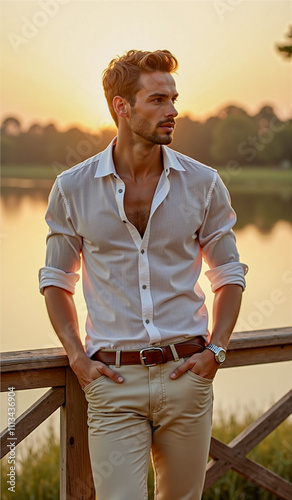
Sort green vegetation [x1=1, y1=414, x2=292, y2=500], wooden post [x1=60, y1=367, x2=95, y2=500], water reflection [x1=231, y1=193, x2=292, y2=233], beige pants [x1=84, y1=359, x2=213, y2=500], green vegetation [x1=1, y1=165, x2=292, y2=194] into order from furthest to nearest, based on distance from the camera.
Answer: green vegetation [x1=1, y1=165, x2=292, y2=194] < water reflection [x1=231, y1=193, x2=292, y2=233] < green vegetation [x1=1, y1=414, x2=292, y2=500] < wooden post [x1=60, y1=367, x2=95, y2=500] < beige pants [x1=84, y1=359, x2=213, y2=500]

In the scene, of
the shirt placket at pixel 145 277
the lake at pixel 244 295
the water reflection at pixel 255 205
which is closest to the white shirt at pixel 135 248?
the shirt placket at pixel 145 277

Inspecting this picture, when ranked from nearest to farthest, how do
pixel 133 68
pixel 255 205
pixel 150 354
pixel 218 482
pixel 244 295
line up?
pixel 150 354 < pixel 133 68 < pixel 218 482 < pixel 244 295 < pixel 255 205

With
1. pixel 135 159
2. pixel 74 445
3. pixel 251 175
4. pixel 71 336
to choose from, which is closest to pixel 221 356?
pixel 71 336

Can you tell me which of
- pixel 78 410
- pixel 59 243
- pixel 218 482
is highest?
pixel 59 243

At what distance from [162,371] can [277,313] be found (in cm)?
724

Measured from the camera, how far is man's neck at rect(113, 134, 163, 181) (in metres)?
2.16

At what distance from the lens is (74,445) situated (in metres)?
2.22

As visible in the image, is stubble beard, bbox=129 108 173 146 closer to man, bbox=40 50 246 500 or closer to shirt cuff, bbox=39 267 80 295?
man, bbox=40 50 246 500

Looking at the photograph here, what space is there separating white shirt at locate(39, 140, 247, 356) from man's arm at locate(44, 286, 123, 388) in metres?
0.04

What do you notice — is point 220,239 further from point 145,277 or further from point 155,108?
point 155,108

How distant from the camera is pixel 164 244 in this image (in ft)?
6.84

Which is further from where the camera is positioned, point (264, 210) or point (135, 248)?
point (264, 210)

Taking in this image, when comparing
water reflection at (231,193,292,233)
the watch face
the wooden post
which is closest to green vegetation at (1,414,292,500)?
the wooden post

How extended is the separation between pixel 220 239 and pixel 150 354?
0.46 meters
